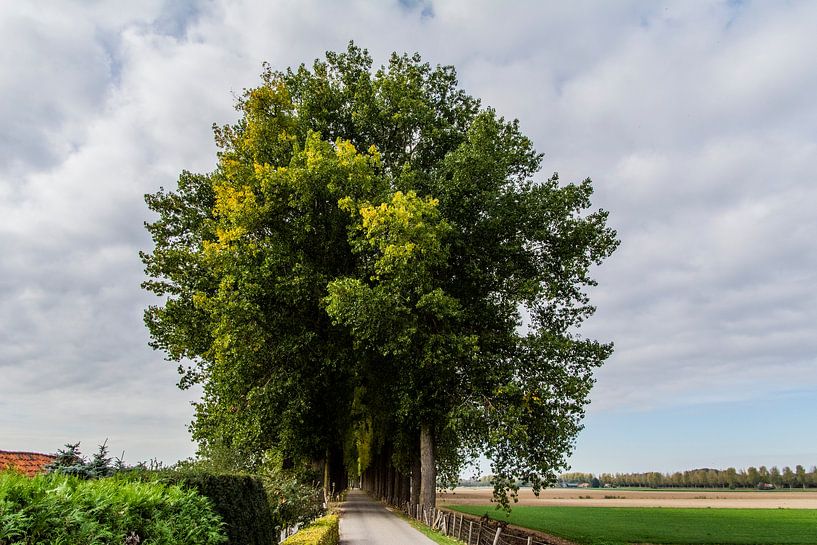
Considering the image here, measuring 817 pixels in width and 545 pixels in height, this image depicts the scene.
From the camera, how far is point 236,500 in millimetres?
12109

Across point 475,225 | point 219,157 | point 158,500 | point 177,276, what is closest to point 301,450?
point 177,276

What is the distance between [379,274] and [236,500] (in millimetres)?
12353

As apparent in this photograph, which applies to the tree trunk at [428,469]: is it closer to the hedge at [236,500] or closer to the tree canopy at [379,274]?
the tree canopy at [379,274]

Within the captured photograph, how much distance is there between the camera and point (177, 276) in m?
27.9

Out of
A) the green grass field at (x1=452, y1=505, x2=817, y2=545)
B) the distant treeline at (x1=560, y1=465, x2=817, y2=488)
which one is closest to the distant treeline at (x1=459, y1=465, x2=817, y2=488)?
the distant treeline at (x1=560, y1=465, x2=817, y2=488)

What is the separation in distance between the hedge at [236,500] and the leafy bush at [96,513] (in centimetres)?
63

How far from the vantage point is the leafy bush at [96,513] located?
561 cm

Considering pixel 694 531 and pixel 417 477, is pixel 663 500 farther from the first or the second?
pixel 417 477

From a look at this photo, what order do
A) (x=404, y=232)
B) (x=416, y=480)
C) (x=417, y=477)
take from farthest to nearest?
1. (x=416, y=480)
2. (x=417, y=477)
3. (x=404, y=232)

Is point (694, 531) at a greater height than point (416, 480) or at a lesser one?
lesser

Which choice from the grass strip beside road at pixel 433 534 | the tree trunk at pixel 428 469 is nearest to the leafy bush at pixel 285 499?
the grass strip beside road at pixel 433 534

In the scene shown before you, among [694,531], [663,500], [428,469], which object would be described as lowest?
[663,500]

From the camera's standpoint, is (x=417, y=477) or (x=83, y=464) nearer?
(x=83, y=464)

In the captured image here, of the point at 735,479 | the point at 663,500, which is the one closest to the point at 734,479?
the point at 735,479
